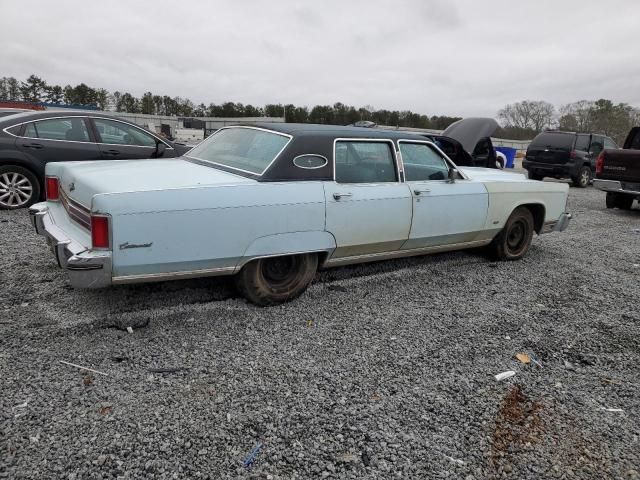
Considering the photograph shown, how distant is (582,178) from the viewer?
47.5 ft

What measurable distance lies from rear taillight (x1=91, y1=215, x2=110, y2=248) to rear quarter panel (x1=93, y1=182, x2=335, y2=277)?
0.16ft

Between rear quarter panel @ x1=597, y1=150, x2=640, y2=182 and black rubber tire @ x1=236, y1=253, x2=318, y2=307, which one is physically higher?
rear quarter panel @ x1=597, y1=150, x2=640, y2=182

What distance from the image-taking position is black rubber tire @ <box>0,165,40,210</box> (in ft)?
21.7

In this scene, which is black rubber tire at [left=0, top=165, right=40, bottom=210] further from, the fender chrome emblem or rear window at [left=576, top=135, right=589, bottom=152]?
rear window at [left=576, top=135, right=589, bottom=152]

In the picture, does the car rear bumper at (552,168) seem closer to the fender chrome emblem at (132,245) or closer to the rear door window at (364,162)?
the rear door window at (364,162)

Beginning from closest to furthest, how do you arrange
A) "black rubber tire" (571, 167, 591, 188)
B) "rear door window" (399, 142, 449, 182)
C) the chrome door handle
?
1. the chrome door handle
2. "rear door window" (399, 142, 449, 182)
3. "black rubber tire" (571, 167, 591, 188)

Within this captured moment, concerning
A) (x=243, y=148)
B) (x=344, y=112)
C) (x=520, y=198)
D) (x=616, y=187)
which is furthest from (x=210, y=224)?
(x=344, y=112)

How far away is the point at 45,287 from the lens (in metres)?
3.92

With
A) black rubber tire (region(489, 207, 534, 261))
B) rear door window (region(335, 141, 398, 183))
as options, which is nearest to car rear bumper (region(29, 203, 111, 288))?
rear door window (region(335, 141, 398, 183))

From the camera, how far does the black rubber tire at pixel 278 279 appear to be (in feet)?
12.1

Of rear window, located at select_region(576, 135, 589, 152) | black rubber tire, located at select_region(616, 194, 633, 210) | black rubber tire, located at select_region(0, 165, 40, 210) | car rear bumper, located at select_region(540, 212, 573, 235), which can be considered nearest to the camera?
car rear bumper, located at select_region(540, 212, 573, 235)

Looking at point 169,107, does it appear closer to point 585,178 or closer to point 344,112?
point 344,112

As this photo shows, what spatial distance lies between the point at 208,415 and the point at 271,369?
0.57 metres

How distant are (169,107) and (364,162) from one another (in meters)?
66.9
